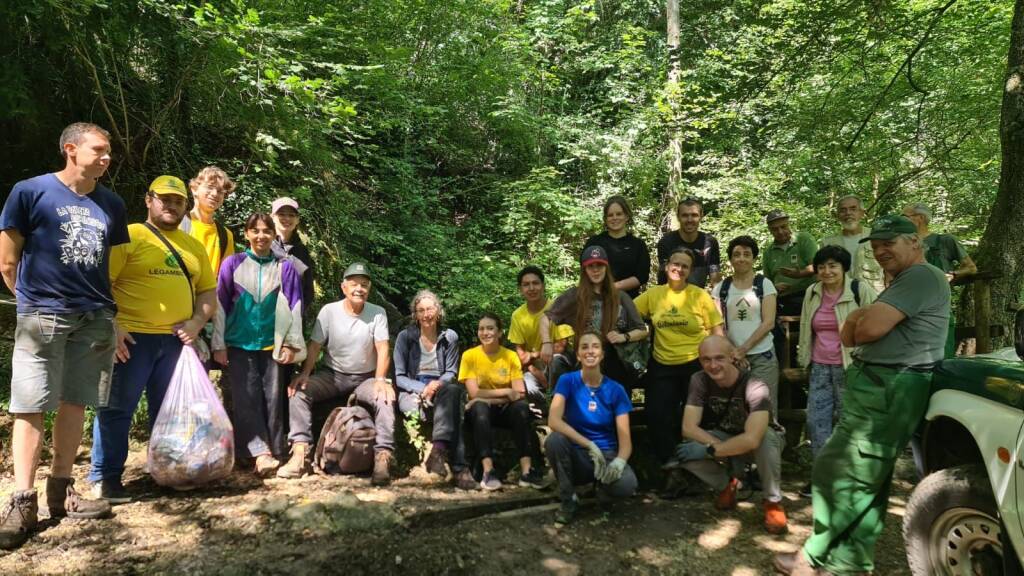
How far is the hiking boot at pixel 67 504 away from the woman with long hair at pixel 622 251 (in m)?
4.27

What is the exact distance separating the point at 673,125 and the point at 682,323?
8.86m

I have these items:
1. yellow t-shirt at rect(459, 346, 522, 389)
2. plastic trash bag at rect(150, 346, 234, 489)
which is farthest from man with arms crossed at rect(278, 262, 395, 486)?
Result: plastic trash bag at rect(150, 346, 234, 489)

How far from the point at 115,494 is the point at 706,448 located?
4123mm

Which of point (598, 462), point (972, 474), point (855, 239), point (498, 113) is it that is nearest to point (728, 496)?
point (598, 462)

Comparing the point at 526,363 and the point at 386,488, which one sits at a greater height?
the point at 526,363

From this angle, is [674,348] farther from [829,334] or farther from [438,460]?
[438,460]

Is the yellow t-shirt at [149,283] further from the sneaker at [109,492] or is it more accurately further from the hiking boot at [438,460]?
the hiking boot at [438,460]

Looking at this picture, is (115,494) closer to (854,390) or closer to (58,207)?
(58,207)

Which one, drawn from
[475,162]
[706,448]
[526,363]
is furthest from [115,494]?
[475,162]

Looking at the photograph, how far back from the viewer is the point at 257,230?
14.8 feet

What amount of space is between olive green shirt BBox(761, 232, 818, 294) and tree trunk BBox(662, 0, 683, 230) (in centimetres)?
688

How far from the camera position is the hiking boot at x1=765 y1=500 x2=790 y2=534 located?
4078 mm

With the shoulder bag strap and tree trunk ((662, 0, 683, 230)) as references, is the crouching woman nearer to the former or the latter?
the shoulder bag strap

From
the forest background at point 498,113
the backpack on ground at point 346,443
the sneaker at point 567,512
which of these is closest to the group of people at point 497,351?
the sneaker at point 567,512
